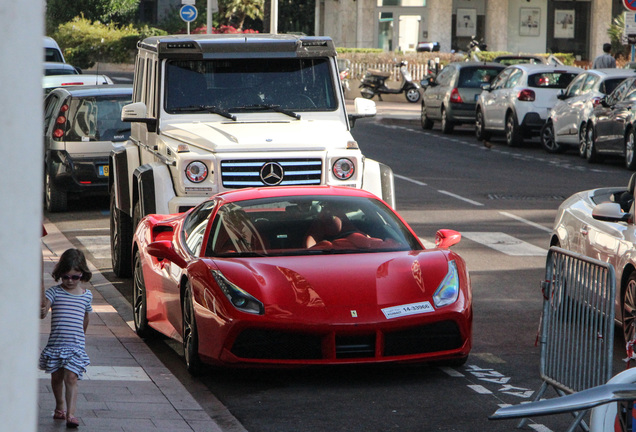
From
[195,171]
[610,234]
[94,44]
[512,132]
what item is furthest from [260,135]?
[94,44]

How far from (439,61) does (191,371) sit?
43.1 metres

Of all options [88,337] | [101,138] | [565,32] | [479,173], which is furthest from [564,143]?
[565,32]

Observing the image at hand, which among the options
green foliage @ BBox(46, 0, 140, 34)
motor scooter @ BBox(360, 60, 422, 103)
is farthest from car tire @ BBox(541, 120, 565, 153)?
green foliage @ BBox(46, 0, 140, 34)

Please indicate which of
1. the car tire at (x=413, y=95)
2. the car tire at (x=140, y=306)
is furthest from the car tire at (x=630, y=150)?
the car tire at (x=413, y=95)

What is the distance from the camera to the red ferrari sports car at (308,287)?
7676 mm

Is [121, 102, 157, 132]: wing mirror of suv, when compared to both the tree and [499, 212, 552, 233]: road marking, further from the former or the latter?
the tree

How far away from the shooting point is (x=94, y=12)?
73.5 meters

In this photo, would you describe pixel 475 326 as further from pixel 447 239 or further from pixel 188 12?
pixel 188 12

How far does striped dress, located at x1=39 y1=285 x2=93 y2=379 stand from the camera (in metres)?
6.60

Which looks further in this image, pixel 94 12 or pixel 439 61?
pixel 94 12

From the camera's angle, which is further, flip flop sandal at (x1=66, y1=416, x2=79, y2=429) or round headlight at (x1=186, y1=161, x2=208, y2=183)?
round headlight at (x1=186, y1=161, x2=208, y2=183)

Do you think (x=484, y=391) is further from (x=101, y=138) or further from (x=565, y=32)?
(x=565, y=32)

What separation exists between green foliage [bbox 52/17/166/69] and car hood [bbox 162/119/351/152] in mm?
53735

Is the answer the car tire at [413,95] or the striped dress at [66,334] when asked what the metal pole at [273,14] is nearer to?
the car tire at [413,95]
